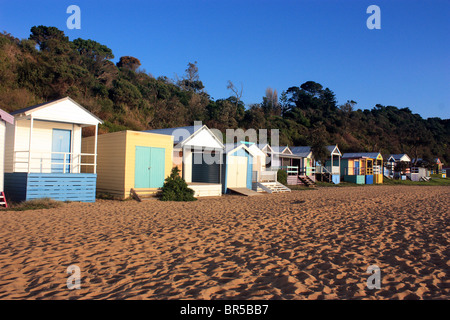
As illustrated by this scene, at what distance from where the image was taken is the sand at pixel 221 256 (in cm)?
420

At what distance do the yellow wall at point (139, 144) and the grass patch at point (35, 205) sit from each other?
10.7 ft

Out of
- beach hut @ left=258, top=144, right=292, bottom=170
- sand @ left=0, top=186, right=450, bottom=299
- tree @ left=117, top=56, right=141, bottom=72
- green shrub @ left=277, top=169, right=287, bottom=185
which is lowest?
sand @ left=0, top=186, right=450, bottom=299

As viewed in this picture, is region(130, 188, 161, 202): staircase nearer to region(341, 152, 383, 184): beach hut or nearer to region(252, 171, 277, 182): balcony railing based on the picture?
region(252, 171, 277, 182): balcony railing

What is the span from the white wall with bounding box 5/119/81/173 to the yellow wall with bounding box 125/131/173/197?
7.40ft

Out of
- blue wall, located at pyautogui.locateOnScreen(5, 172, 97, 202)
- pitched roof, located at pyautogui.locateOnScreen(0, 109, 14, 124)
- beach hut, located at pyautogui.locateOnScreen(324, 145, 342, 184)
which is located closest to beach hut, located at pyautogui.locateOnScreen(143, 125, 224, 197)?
blue wall, located at pyautogui.locateOnScreen(5, 172, 97, 202)

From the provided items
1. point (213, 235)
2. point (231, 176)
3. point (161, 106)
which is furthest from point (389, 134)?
point (213, 235)

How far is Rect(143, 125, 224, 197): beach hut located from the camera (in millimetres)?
17609

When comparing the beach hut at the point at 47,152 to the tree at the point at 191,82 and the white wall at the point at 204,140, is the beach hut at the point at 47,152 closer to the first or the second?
the white wall at the point at 204,140

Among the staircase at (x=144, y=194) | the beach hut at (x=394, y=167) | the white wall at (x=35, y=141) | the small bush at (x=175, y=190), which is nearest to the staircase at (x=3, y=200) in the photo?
the white wall at (x=35, y=141)

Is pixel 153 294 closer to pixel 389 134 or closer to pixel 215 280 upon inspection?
pixel 215 280

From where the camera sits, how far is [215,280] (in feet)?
15.0

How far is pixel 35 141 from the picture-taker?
13.8m

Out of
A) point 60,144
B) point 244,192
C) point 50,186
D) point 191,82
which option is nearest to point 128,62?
point 191,82

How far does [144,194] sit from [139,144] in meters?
2.34
